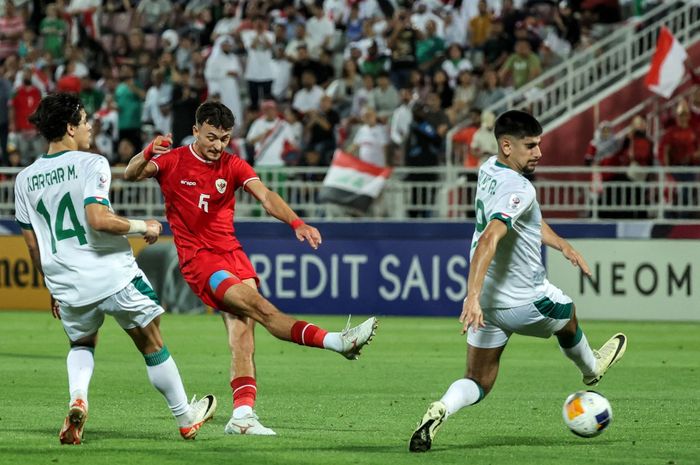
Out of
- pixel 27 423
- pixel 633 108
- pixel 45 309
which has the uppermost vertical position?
pixel 633 108

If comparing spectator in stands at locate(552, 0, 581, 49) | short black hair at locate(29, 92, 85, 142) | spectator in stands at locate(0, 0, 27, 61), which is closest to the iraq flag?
spectator in stands at locate(552, 0, 581, 49)

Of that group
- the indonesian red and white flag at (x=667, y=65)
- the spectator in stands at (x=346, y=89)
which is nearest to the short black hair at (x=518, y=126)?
the indonesian red and white flag at (x=667, y=65)

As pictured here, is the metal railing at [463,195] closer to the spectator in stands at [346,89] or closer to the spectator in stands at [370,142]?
the spectator in stands at [370,142]

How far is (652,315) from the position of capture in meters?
21.1

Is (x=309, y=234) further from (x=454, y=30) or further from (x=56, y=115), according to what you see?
(x=454, y=30)

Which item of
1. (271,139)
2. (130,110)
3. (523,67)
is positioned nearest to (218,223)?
(271,139)

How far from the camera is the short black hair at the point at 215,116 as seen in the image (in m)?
9.88

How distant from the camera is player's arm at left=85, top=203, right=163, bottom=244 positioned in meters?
8.70

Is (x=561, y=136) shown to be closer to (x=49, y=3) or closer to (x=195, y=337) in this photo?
(x=195, y=337)

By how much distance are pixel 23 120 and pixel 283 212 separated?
17.2 meters

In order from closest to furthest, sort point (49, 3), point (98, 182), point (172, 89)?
point (98, 182) < point (172, 89) < point (49, 3)

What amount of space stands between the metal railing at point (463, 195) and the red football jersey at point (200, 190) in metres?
11.4

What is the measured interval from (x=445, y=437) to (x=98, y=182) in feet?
9.09

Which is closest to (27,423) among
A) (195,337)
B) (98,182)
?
(98,182)
